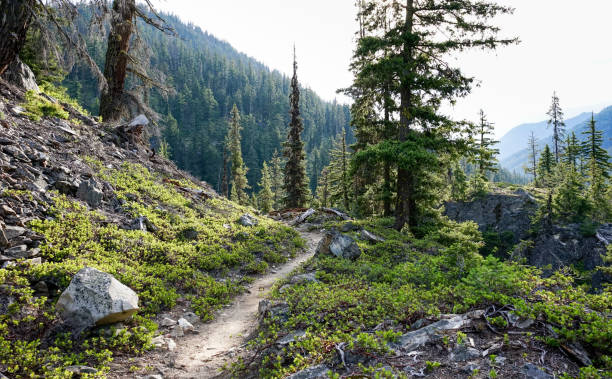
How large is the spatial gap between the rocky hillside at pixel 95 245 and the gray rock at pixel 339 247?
6.72 ft

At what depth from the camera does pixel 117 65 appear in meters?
14.6

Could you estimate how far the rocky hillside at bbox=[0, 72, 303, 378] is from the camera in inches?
196

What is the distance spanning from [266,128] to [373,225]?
120 metres

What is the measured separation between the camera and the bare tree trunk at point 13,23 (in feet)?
27.9

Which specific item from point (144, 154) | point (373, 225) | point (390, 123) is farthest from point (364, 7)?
point (144, 154)

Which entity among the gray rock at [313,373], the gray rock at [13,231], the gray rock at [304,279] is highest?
the gray rock at [13,231]

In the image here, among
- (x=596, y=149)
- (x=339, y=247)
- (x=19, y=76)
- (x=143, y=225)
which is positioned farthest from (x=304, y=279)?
(x=596, y=149)

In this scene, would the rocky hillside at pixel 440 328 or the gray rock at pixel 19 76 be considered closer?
the rocky hillside at pixel 440 328

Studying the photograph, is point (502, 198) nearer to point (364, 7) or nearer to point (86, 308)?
point (364, 7)

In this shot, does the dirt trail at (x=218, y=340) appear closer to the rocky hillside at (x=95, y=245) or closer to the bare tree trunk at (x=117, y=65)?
the rocky hillside at (x=95, y=245)

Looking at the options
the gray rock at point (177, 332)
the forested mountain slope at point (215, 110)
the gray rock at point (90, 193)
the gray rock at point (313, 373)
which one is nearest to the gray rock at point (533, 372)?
the gray rock at point (313, 373)

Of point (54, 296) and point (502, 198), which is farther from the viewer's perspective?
point (502, 198)

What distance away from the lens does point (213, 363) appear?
5.45 meters

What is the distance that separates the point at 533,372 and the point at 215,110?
130830 millimetres
